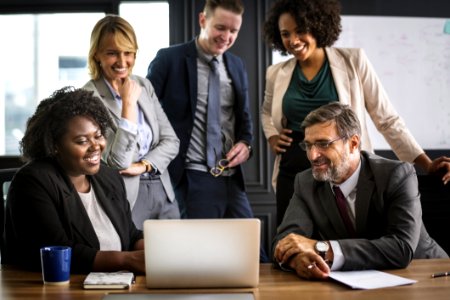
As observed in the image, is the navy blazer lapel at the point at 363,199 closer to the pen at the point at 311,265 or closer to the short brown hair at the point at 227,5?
the pen at the point at 311,265

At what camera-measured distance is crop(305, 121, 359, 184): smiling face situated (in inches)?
96.9

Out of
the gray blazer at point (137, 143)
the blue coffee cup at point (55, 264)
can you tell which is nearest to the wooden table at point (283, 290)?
the blue coffee cup at point (55, 264)

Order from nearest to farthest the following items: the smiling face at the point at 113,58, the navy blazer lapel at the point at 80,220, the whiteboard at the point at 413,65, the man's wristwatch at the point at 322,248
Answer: the man's wristwatch at the point at 322,248
the navy blazer lapel at the point at 80,220
the smiling face at the point at 113,58
the whiteboard at the point at 413,65

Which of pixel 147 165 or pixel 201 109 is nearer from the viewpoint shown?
pixel 147 165

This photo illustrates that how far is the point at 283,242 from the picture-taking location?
84.0 inches

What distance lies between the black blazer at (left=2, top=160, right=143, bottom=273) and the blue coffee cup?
0.18 m

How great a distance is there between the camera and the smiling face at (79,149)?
2.39 meters

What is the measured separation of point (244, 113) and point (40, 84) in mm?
2113

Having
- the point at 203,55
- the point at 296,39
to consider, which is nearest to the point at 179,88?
the point at 203,55

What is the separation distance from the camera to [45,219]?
2156mm

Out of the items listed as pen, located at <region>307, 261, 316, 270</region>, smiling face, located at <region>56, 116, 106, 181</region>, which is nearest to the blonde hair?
smiling face, located at <region>56, 116, 106, 181</region>

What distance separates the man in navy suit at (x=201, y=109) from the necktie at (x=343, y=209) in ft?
3.39

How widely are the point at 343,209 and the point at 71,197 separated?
983 millimetres

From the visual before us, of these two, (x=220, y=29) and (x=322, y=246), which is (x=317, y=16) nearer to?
(x=220, y=29)
